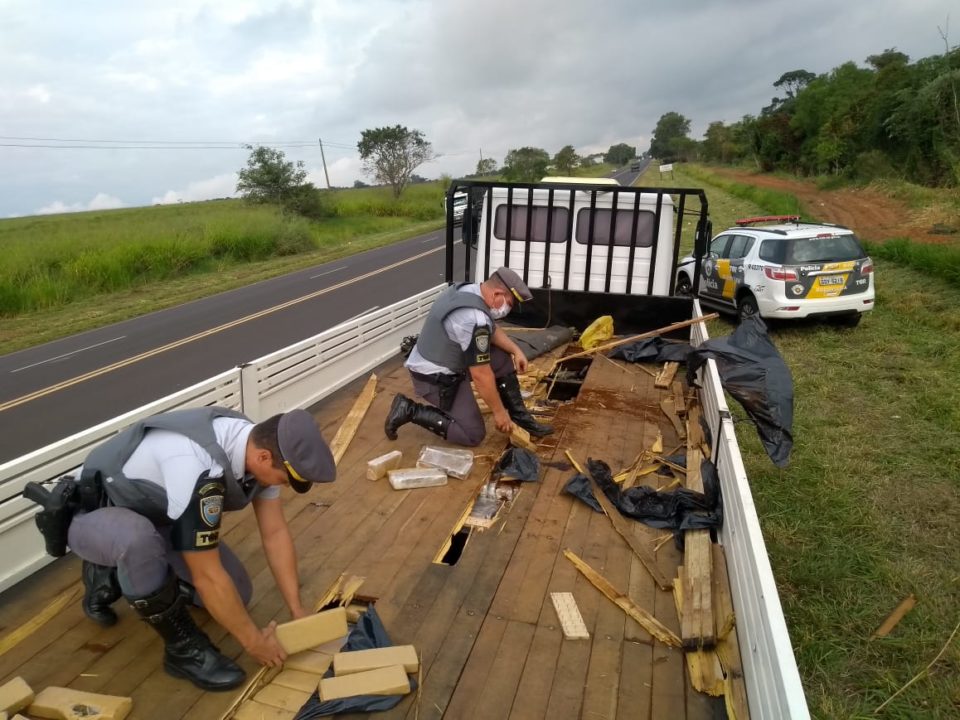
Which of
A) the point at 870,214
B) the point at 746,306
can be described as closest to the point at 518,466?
the point at 746,306

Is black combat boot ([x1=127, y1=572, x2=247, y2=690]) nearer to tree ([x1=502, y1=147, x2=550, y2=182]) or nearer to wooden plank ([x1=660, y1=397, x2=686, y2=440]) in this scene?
wooden plank ([x1=660, y1=397, x2=686, y2=440])

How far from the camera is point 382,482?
13.8ft

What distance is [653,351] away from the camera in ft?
22.6

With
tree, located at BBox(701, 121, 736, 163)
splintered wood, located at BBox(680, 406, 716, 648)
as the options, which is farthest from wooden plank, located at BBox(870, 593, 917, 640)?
tree, located at BBox(701, 121, 736, 163)

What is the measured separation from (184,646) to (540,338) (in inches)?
212

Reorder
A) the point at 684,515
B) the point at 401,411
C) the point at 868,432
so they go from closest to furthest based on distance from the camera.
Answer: the point at 684,515 < the point at 401,411 < the point at 868,432

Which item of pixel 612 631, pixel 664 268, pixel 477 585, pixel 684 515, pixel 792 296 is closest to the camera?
pixel 612 631

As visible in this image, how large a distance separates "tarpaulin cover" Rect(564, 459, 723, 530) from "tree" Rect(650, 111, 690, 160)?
439ft

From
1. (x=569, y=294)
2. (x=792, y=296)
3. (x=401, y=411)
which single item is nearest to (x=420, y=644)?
(x=401, y=411)

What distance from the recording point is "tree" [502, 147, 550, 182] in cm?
6406

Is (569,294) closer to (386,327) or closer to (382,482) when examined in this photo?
(386,327)

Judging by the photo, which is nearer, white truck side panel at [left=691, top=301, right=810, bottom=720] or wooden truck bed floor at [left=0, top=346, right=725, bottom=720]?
white truck side panel at [left=691, top=301, right=810, bottom=720]

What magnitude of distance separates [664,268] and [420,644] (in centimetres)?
572

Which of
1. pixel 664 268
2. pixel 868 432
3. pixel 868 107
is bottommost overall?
pixel 868 432
